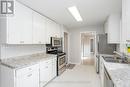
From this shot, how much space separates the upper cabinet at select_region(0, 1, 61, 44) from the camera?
215cm

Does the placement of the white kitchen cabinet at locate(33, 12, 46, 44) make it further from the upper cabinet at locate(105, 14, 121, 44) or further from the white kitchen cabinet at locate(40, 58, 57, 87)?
the upper cabinet at locate(105, 14, 121, 44)

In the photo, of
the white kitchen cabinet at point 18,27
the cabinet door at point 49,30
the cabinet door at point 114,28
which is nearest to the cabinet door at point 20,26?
the white kitchen cabinet at point 18,27

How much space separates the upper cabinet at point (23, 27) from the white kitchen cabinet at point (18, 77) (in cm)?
62

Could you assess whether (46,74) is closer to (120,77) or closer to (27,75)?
(27,75)

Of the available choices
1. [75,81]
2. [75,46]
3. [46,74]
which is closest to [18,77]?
[46,74]

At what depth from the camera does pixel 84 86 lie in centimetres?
312

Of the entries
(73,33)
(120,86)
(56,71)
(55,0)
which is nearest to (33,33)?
(55,0)

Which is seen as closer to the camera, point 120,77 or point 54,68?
point 120,77

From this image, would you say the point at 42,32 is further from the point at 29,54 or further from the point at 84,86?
the point at 84,86

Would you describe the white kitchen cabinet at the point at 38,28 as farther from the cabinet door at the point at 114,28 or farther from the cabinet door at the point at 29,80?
the cabinet door at the point at 114,28

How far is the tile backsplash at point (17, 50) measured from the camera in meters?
2.42

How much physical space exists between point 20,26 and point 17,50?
75 centimetres

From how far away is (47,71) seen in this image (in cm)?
331

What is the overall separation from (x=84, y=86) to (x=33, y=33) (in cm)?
221
